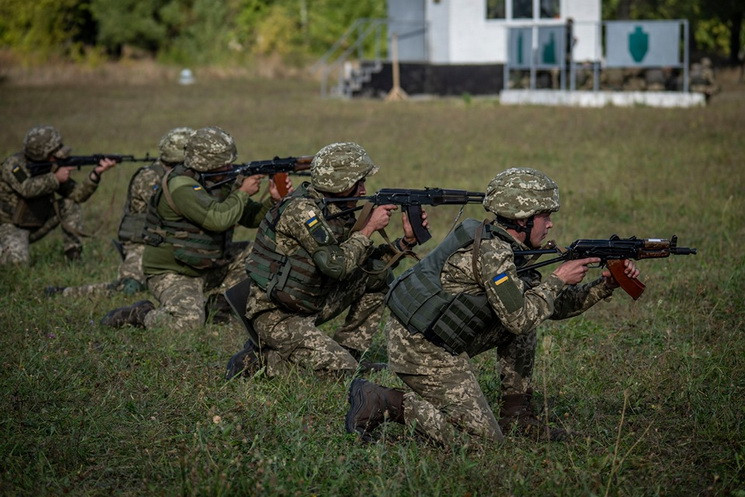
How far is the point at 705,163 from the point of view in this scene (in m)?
15.6

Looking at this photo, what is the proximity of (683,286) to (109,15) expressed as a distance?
48661 mm

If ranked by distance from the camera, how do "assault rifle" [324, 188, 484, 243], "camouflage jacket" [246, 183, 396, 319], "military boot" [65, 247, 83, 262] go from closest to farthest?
"assault rifle" [324, 188, 484, 243], "camouflage jacket" [246, 183, 396, 319], "military boot" [65, 247, 83, 262]

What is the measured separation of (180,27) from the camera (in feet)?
188

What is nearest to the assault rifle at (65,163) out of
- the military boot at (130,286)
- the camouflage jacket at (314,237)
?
the military boot at (130,286)

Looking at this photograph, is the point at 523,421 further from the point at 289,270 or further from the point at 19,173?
the point at 19,173

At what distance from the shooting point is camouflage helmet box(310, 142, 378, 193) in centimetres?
695

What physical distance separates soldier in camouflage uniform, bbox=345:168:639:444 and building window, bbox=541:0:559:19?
2504 cm

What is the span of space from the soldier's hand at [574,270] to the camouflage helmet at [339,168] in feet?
5.80

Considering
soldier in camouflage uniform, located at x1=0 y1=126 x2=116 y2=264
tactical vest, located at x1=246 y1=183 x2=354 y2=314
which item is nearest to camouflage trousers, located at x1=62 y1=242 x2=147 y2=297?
soldier in camouflage uniform, located at x1=0 y1=126 x2=116 y2=264

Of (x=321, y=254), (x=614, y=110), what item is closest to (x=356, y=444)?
(x=321, y=254)

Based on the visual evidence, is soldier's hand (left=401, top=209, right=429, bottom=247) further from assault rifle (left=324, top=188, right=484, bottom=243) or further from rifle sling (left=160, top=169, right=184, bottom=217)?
rifle sling (left=160, top=169, right=184, bottom=217)

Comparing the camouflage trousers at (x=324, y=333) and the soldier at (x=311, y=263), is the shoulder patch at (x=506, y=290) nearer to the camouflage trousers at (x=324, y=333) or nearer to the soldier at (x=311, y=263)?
the soldier at (x=311, y=263)

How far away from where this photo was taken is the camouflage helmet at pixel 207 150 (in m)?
8.63

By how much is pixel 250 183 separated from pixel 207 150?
49 centimetres
